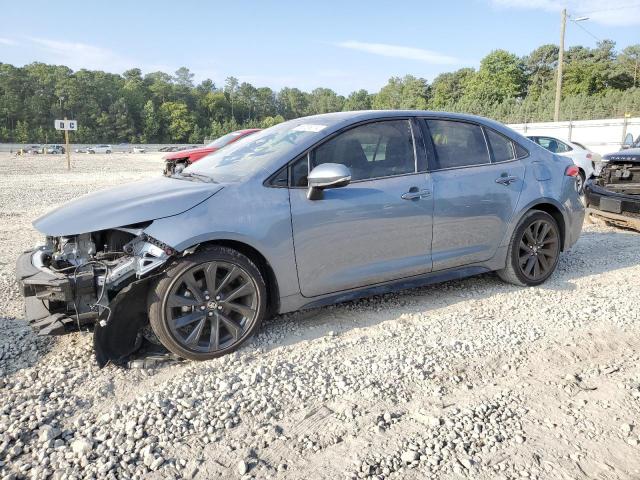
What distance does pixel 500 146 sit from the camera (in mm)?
4754

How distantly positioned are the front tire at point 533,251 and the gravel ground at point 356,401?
51cm

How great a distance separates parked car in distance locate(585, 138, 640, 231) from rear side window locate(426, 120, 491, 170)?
3724 millimetres

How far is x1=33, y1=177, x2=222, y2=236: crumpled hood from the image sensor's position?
10.6ft

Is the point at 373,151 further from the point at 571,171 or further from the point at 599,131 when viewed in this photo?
the point at 599,131

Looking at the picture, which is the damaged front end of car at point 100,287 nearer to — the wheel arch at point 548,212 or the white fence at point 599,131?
the wheel arch at point 548,212

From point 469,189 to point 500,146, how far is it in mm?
714

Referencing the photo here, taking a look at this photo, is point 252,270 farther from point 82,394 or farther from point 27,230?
point 27,230

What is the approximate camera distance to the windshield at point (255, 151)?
3764 mm

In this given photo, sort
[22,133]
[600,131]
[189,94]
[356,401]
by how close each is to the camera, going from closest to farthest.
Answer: [356,401] → [600,131] → [22,133] → [189,94]

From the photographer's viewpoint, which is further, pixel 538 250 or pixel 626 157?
pixel 626 157

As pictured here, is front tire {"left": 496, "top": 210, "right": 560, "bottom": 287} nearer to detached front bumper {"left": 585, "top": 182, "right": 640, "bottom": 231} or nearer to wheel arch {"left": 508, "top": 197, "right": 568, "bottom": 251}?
wheel arch {"left": 508, "top": 197, "right": 568, "bottom": 251}

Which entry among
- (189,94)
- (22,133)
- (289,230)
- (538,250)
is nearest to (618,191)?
(538,250)

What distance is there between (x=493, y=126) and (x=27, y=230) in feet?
23.3

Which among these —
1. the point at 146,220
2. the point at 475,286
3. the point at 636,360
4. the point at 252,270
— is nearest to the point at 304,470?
the point at 252,270
